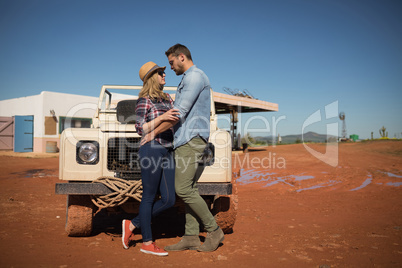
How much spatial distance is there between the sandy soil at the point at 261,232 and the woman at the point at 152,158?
35cm

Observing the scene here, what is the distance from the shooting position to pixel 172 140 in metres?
3.07

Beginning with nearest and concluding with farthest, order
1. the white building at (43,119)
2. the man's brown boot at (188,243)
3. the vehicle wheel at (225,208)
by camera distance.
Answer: the man's brown boot at (188,243) → the vehicle wheel at (225,208) → the white building at (43,119)

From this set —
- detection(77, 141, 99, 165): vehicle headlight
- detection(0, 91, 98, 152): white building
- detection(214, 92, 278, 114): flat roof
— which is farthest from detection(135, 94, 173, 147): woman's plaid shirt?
detection(0, 91, 98, 152): white building

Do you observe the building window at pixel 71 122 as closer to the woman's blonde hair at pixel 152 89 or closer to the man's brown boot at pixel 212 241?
the woman's blonde hair at pixel 152 89

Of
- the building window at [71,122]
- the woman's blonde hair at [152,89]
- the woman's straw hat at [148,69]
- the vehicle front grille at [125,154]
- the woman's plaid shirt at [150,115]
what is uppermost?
the building window at [71,122]

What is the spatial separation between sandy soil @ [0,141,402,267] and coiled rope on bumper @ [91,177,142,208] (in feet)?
1.65

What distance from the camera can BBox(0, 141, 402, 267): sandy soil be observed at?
2.91 m

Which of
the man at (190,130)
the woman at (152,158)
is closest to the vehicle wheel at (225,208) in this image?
the man at (190,130)

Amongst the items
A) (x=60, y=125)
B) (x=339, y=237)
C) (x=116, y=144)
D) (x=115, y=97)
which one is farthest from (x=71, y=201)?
(x=60, y=125)

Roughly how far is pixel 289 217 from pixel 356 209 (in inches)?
51.9

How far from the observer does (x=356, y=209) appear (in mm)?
5215

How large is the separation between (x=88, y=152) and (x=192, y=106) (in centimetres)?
122

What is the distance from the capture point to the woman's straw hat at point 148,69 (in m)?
3.04

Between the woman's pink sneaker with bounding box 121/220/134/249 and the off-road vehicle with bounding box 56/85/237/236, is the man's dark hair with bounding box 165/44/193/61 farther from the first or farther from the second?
the woman's pink sneaker with bounding box 121/220/134/249
